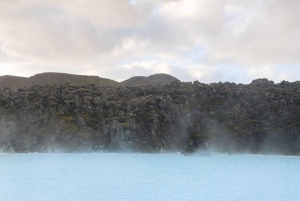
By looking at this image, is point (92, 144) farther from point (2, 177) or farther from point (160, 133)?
point (2, 177)

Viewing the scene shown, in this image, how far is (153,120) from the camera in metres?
125

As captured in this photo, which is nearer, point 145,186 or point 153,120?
point 145,186

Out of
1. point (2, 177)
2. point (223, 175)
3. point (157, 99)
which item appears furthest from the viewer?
point (157, 99)

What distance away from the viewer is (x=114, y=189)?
41406 millimetres

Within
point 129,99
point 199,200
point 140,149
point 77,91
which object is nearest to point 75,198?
point 199,200

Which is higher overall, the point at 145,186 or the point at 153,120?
the point at 153,120

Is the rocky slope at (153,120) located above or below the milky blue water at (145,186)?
above

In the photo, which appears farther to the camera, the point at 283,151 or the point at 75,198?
the point at 283,151

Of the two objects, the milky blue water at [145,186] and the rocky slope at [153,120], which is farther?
the rocky slope at [153,120]

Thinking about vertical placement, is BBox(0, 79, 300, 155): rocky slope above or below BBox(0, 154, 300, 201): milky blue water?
above

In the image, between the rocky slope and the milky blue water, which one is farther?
the rocky slope

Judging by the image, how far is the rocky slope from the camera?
114312mm

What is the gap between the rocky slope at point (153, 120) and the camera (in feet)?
375

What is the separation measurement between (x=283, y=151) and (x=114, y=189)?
3310 inches
